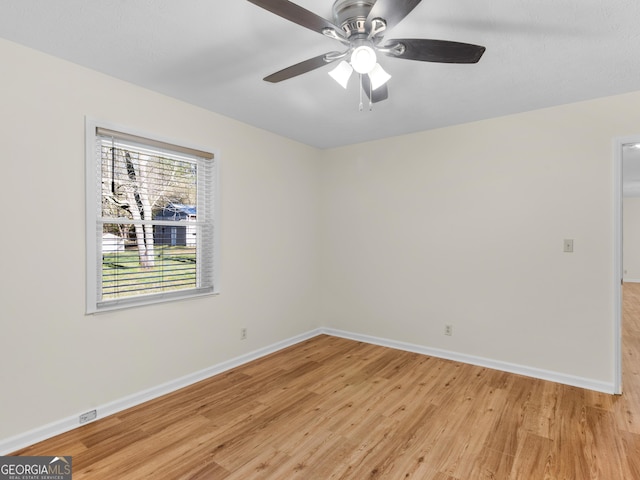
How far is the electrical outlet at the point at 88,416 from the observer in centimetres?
232

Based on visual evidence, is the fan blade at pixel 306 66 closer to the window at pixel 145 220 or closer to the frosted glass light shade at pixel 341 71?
the frosted glass light shade at pixel 341 71

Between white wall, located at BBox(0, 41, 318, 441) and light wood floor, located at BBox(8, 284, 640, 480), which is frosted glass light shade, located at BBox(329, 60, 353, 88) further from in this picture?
light wood floor, located at BBox(8, 284, 640, 480)

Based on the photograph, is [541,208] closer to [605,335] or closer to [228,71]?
[605,335]

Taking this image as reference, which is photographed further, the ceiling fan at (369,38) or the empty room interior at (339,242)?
the empty room interior at (339,242)

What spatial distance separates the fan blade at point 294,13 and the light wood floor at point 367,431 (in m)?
2.23

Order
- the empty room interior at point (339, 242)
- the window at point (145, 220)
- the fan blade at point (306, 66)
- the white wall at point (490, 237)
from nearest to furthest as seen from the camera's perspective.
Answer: the fan blade at point (306, 66)
the empty room interior at point (339, 242)
the window at point (145, 220)
the white wall at point (490, 237)

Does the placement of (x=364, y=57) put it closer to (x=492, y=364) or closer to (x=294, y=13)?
(x=294, y=13)

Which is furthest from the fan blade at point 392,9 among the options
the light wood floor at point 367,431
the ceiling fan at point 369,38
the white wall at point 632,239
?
the white wall at point 632,239

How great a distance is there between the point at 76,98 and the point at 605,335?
4.41 m

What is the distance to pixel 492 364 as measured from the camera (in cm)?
333

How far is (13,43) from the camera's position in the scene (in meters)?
2.04

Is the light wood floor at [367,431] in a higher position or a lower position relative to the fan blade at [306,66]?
lower

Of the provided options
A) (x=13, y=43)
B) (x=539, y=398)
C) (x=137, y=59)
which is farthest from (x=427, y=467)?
(x=13, y=43)

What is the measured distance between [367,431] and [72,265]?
2.28 meters
